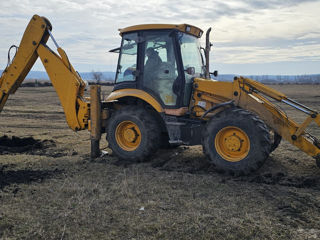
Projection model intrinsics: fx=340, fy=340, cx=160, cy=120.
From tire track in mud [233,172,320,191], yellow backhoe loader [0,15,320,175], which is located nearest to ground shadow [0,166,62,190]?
yellow backhoe loader [0,15,320,175]

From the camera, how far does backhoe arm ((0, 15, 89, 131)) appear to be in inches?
313

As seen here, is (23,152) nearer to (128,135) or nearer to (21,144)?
(21,144)

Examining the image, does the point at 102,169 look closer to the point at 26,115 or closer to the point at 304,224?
the point at 304,224

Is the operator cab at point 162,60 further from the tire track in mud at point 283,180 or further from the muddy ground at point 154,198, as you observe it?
the tire track in mud at point 283,180

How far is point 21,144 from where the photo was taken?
367 inches

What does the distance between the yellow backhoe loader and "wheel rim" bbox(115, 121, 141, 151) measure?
22 millimetres

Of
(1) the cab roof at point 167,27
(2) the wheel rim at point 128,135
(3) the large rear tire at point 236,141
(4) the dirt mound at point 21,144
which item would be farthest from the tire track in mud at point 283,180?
(4) the dirt mound at point 21,144

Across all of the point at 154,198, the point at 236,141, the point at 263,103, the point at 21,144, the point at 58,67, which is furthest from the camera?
the point at 21,144

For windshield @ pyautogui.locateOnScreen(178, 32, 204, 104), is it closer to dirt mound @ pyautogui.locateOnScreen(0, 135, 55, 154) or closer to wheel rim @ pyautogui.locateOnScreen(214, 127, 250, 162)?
wheel rim @ pyautogui.locateOnScreen(214, 127, 250, 162)

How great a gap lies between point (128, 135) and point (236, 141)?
2.41m

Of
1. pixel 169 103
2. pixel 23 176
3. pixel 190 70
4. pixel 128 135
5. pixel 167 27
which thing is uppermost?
pixel 167 27

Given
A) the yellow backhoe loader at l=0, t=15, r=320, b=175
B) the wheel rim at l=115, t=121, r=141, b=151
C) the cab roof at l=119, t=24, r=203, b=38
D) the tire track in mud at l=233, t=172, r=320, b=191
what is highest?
the cab roof at l=119, t=24, r=203, b=38

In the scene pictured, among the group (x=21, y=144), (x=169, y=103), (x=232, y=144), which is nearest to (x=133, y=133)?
(x=169, y=103)

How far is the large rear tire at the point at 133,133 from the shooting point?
23.4ft
